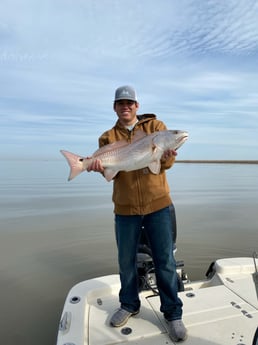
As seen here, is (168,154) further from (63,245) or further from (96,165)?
(63,245)

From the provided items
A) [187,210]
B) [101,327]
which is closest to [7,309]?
[101,327]

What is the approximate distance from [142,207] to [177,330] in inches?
46.7

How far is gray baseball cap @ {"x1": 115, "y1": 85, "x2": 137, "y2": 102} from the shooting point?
3014mm

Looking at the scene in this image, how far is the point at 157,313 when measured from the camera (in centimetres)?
336

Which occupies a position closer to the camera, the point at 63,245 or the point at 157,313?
the point at 157,313

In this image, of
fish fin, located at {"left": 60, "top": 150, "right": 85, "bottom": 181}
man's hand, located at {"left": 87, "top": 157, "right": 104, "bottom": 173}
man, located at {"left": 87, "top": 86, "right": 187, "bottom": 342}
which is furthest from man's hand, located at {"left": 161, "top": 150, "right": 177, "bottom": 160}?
fish fin, located at {"left": 60, "top": 150, "right": 85, "bottom": 181}

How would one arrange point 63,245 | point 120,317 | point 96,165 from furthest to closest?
point 63,245, point 120,317, point 96,165

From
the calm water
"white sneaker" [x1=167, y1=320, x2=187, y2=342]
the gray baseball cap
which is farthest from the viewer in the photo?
the calm water

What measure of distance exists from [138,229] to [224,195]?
13038 millimetres

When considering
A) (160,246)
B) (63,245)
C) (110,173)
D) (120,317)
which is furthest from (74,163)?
(63,245)

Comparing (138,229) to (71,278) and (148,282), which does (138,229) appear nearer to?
(148,282)

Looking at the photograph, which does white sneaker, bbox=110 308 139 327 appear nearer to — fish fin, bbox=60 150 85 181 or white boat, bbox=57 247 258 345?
white boat, bbox=57 247 258 345

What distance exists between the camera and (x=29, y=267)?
646 cm

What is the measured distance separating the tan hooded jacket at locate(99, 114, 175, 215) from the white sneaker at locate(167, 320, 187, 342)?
1.09 m
